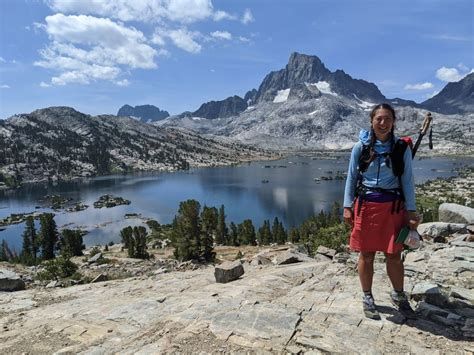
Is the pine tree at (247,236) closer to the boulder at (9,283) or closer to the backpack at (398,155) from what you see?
the boulder at (9,283)

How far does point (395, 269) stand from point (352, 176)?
2.37 metres

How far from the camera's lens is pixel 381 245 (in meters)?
8.50

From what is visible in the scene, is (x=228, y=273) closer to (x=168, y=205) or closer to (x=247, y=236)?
(x=247, y=236)

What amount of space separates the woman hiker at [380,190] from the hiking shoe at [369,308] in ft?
0.13

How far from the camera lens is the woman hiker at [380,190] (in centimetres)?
833

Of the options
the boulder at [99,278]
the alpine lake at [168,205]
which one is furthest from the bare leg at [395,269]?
the alpine lake at [168,205]

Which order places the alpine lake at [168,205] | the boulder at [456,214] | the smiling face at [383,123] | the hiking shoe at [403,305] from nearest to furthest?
the smiling face at [383,123] → the hiking shoe at [403,305] → the boulder at [456,214] → the alpine lake at [168,205]

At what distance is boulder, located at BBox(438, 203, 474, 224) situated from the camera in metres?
21.7

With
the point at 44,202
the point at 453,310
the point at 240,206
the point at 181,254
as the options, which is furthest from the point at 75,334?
the point at 44,202

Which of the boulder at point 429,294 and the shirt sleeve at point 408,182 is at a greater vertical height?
the shirt sleeve at point 408,182

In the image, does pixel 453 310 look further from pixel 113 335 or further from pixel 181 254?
pixel 181 254

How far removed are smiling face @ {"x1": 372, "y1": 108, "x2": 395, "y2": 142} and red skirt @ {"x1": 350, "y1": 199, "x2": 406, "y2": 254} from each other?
1.45 m

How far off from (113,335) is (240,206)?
13418 centimetres

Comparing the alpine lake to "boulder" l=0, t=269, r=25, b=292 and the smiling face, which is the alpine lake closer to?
"boulder" l=0, t=269, r=25, b=292
